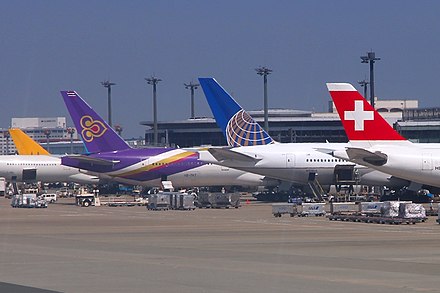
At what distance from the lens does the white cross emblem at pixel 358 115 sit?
7056 cm

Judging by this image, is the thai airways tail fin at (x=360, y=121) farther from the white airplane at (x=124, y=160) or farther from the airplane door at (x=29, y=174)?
the airplane door at (x=29, y=174)

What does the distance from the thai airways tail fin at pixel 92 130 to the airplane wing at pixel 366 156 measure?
31.1 metres

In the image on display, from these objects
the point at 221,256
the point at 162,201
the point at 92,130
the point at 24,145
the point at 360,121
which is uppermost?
the point at 24,145

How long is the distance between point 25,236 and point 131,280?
72.7 feet

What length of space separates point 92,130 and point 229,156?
16.3 m

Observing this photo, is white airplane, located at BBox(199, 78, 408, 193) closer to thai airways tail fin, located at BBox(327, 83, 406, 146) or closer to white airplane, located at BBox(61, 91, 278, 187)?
white airplane, located at BBox(61, 91, 278, 187)

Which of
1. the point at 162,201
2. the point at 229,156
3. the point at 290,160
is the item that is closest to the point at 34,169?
the point at 229,156

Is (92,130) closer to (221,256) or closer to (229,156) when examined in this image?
(229,156)

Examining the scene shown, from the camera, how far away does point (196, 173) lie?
3775 inches

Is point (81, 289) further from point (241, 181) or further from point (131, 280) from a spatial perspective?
point (241, 181)

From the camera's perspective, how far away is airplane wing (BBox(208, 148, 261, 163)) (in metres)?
82.8

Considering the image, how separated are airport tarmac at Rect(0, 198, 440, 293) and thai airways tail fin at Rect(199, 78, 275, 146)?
34997 mm

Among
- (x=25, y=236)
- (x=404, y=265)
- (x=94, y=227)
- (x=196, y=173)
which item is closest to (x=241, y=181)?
(x=196, y=173)

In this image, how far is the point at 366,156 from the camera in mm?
68000
